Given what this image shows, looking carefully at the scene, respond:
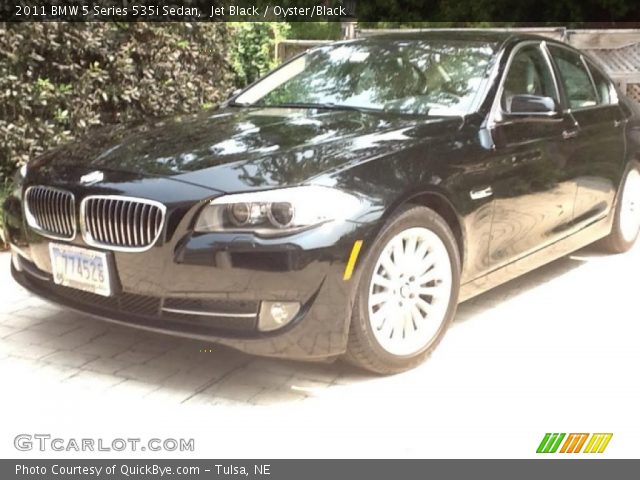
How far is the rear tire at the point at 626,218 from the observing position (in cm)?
559

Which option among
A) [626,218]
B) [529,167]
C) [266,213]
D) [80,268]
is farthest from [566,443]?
[626,218]

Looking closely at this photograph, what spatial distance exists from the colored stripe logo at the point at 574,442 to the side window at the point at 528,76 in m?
1.85

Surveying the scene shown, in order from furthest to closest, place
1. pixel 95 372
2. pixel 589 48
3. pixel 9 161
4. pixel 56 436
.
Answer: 1. pixel 589 48
2. pixel 9 161
3. pixel 95 372
4. pixel 56 436

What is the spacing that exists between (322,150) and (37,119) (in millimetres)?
3334

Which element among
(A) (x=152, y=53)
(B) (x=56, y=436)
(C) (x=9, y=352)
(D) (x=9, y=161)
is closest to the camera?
(B) (x=56, y=436)

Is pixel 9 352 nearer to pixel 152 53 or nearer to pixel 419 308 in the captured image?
pixel 419 308

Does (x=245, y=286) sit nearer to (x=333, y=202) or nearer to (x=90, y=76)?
(x=333, y=202)

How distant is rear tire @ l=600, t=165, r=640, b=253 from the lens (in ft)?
18.3

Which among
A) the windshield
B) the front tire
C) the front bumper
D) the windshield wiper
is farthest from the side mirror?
the front bumper

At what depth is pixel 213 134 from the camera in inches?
152

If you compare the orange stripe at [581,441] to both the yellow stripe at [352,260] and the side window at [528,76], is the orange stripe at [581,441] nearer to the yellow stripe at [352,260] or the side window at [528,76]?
the yellow stripe at [352,260]

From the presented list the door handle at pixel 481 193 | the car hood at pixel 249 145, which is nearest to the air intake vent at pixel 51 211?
the car hood at pixel 249 145

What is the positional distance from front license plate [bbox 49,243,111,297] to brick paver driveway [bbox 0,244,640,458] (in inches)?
17.3

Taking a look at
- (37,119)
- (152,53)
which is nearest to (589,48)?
(152,53)
